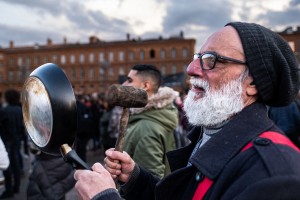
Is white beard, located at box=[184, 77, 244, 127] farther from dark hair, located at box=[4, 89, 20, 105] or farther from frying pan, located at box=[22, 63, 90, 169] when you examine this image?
dark hair, located at box=[4, 89, 20, 105]

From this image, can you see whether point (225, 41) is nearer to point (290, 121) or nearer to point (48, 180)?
point (48, 180)

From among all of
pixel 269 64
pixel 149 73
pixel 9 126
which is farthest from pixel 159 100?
pixel 9 126

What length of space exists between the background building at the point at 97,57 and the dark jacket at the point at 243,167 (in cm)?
6692

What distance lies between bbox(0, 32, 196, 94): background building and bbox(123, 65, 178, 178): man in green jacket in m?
64.8

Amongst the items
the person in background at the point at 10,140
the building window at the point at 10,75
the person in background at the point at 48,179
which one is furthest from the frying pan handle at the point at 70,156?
the building window at the point at 10,75

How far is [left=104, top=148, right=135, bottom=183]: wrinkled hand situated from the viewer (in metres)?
1.73

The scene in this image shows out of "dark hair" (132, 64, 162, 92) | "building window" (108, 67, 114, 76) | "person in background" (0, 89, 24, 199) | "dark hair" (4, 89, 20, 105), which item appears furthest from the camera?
"building window" (108, 67, 114, 76)

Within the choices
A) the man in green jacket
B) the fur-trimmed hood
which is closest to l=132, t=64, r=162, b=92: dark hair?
the man in green jacket

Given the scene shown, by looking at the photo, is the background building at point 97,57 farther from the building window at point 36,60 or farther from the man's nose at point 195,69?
the man's nose at point 195,69

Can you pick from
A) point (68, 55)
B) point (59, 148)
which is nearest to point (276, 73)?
point (59, 148)

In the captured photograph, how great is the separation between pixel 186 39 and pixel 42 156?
6824cm

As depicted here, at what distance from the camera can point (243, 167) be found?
1312 mm

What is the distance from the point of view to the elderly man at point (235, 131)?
1.25 meters

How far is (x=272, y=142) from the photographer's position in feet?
4.37
